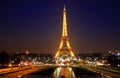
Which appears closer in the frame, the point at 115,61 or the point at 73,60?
the point at 115,61

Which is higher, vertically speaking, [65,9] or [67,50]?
[65,9]

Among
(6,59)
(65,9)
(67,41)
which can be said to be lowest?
(6,59)

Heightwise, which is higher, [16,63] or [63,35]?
[63,35]

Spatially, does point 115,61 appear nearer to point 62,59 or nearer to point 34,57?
point 62,59

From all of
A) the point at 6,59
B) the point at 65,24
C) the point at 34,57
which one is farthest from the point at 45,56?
the point at 6,59

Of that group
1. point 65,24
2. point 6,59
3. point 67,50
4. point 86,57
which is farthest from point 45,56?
point 6,59

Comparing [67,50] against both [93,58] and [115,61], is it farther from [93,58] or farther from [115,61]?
[93,58]

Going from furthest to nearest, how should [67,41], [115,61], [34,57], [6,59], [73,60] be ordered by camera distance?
[34,57] → [73,60] → [67,41] → [115,61] → [6,59]

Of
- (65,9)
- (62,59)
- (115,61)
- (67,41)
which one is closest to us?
(115,61)

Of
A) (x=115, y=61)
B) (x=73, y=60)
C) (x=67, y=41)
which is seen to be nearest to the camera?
(x=115, y=61)
